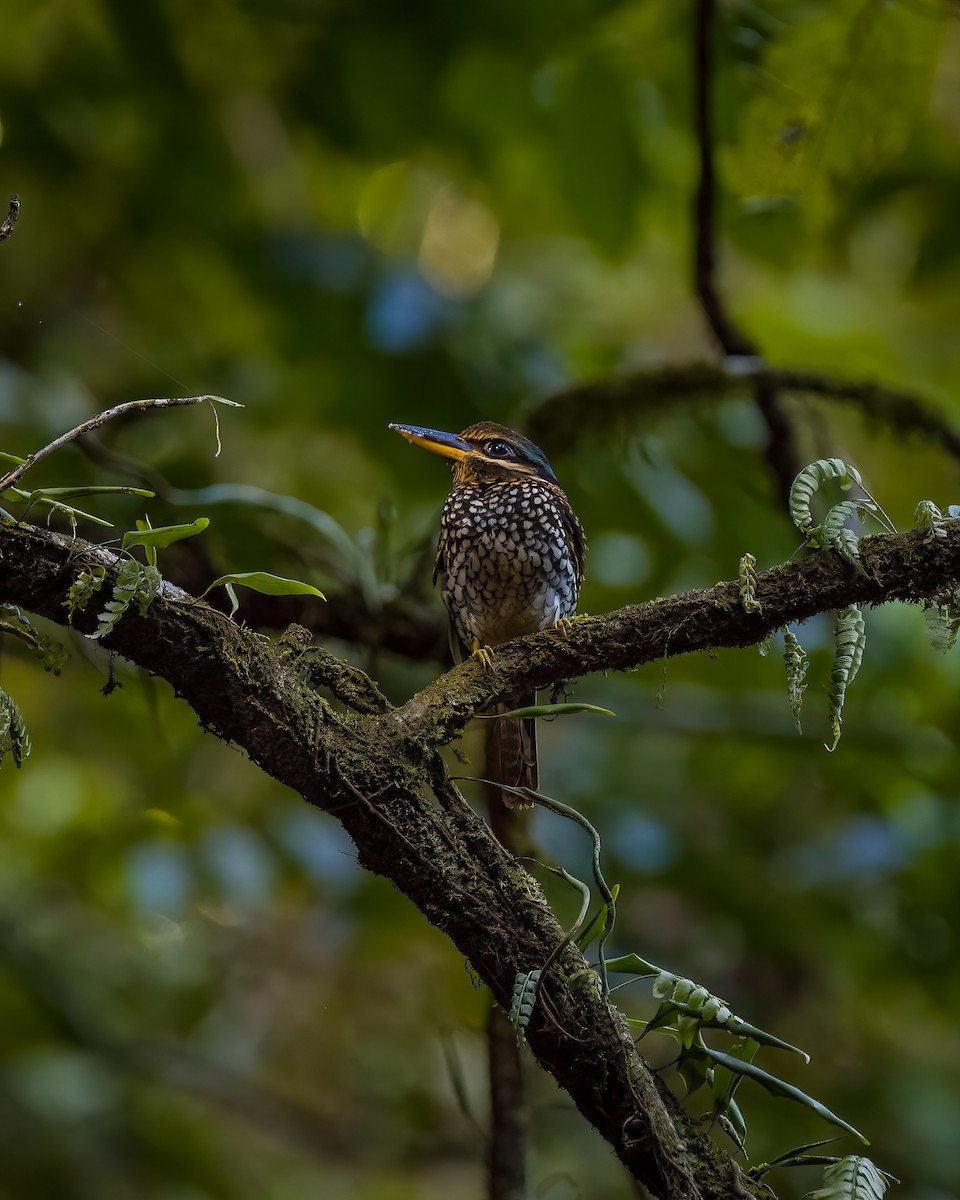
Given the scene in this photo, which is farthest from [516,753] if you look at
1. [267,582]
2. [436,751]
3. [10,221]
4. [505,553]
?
[10,221]

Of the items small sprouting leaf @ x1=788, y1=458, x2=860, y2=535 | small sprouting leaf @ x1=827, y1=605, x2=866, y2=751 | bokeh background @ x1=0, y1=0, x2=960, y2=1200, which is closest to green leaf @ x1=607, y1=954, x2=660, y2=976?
small sprouting leaf @ x1=827, y1=605, x2=866, y2=751

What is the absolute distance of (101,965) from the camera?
4445 millimetres

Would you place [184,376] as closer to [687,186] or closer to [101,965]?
[687,186]

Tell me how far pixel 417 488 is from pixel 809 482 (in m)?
2.23

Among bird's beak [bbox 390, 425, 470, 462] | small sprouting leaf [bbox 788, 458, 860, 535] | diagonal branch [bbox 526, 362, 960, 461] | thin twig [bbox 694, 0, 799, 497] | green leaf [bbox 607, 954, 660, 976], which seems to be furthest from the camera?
diagonal branch [bbox 526, 362, 960, 461]

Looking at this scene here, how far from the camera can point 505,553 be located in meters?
3.15

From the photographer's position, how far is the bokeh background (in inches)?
Answer: 137

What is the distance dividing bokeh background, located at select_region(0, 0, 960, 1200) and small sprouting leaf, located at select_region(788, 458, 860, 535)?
5.34ft

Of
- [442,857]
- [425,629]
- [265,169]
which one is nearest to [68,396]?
[425,629]

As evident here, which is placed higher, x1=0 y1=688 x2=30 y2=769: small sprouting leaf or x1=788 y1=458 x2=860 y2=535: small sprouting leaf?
x1=788 y1=458 x2=860 y2=535: small sprouting leaf

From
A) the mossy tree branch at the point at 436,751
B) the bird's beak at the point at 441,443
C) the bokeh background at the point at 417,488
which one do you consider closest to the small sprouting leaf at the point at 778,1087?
the mossy tree branch at the point at 436,751

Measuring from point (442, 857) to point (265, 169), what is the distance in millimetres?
3640

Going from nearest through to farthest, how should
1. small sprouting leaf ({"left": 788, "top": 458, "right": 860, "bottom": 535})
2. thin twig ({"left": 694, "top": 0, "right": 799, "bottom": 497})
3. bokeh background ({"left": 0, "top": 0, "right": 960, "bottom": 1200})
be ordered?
small sprouting leaf ({"left": 788, "top": 458, "right": 860, "bottom": 535})
thin twig ({"left": 694, "top": 0, "right": 799, "bottom": 497})
bokeh background ({"left": 0, "top": 0, "right": 960, "bottom": 1200})

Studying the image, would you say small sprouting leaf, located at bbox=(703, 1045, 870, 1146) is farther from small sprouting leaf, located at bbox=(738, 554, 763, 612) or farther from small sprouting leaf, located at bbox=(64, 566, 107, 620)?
small sprouting leaf, located at bbox=(64, 566, 107, 620)
